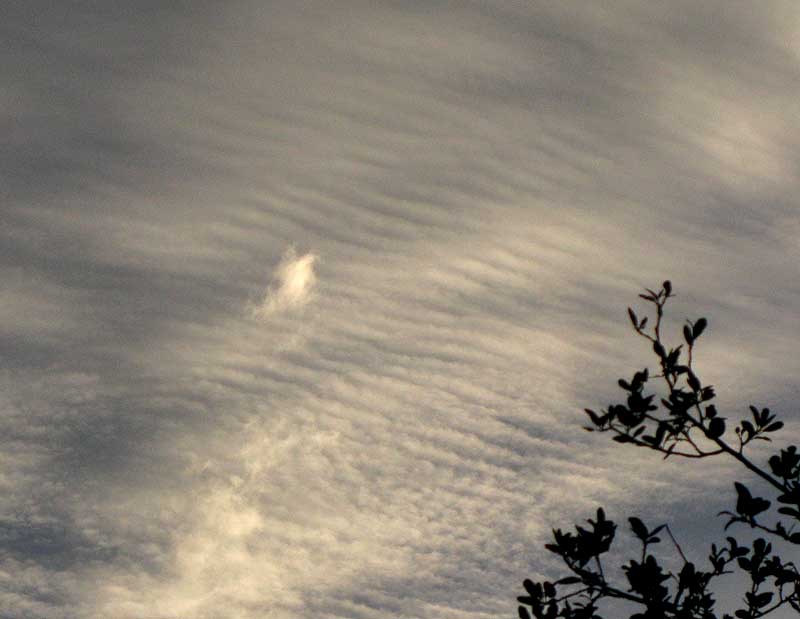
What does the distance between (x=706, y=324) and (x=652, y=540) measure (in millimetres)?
2705

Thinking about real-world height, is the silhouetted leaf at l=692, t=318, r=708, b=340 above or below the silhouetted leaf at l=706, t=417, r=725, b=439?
above

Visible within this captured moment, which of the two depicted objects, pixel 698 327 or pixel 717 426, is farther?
pixel 698 327

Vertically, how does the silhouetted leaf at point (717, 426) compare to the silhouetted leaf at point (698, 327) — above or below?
below

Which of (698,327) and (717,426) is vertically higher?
(698,327)

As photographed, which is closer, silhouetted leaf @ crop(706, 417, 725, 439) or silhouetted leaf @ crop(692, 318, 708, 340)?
silhouetted leaf @ crop(706, 417, 725, 439)

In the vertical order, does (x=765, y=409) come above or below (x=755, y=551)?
above

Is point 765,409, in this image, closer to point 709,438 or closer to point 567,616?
point 709,438

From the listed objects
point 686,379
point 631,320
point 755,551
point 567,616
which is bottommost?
point 567,616

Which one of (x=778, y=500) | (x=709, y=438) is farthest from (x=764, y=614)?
(x=709, y=438)

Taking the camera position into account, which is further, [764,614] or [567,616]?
[764,614]

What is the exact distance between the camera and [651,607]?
10.8 m

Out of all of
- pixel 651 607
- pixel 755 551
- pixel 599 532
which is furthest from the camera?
pixel 755 551

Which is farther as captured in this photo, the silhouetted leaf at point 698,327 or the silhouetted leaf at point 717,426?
the silhouetted leaf at point 698,327

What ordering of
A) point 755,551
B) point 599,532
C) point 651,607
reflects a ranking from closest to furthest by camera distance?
point 651,607
point 599,532
point 755,551
